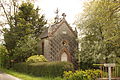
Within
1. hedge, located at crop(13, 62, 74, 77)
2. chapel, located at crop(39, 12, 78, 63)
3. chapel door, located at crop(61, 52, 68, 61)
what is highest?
chapel, located at crop(39, 12, 78, 63)

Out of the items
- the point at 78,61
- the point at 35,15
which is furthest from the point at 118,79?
the point at 35,15

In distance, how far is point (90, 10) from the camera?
25906mm

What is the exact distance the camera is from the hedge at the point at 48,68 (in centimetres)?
1740

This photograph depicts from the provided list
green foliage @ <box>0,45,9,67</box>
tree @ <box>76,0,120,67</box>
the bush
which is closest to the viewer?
tree @ <box>76,0,120,67</box>

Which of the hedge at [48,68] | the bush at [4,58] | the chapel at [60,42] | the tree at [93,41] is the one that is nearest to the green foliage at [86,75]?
the hedge at [48,68]

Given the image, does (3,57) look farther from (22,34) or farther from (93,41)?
(93,41)

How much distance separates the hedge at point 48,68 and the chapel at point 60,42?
15.9ft

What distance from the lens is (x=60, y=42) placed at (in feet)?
92.2

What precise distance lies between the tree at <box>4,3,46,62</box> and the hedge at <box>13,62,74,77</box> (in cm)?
437

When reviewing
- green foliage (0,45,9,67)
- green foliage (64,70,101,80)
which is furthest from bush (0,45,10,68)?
green foliage (64,70,101,80)

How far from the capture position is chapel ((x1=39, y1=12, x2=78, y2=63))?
89.0 ft

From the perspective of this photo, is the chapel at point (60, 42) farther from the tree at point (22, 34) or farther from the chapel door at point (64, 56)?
the tree at point (22, 34)

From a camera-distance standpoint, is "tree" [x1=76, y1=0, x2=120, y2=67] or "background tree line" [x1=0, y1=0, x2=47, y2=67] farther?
"background tree line" [x1=0, y1=0, x2=47, y2=67]

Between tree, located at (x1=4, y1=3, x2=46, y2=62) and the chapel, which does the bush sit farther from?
the chapel
